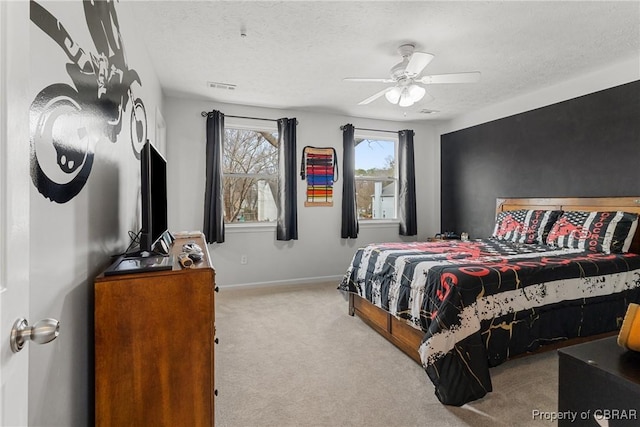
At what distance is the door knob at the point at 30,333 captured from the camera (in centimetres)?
63

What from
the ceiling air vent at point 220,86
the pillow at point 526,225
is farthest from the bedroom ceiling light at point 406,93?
the pillow at point 526,225

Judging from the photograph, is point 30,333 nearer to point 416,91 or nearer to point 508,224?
point 416,91

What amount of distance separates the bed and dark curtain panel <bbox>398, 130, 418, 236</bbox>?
5.57ft

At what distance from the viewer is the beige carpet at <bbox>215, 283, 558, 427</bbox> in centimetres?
174

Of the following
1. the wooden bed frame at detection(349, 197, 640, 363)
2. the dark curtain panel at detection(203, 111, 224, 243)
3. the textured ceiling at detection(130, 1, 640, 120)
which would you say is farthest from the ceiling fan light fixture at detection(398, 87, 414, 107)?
the dark curtain panel at detection(203, 111, 224, 243)

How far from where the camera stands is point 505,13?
7.38ft

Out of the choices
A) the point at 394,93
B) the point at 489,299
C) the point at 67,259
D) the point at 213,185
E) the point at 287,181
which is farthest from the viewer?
the point at 287,181

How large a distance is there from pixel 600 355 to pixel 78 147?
1.94 m

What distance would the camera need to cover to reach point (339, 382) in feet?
6.77

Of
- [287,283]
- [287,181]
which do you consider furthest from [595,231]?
[287,283]

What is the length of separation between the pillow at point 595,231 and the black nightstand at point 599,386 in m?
2.27

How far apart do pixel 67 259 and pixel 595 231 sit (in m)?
3.85

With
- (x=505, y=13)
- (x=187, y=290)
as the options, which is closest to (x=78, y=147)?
(x=187, y=290)

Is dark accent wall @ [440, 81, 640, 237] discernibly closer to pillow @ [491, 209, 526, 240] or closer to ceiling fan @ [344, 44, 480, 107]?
pillow @ [491, 209, 526, 240]
